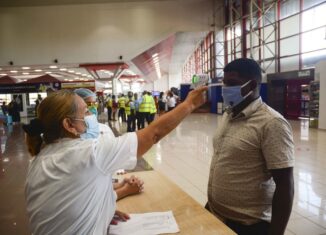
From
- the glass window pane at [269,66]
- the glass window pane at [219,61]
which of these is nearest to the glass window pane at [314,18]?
the glass window pane at [269,66]

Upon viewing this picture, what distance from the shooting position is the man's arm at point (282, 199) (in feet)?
4.23

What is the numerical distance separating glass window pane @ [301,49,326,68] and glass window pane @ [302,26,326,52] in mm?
183

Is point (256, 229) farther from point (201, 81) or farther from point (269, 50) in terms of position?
point (269, 50)

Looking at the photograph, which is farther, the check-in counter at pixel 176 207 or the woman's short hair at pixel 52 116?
the check-in counter at pixel 176 207

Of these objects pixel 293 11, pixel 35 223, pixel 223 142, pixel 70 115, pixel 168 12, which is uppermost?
pixel 168 12

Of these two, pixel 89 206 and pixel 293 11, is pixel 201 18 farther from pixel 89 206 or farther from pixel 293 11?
pixel 89 206

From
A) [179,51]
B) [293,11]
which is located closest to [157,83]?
[179,51]

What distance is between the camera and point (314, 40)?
11203mm

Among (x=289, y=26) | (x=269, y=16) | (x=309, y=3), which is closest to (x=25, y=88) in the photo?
(x=269, y=16)

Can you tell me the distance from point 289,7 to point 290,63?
227cm

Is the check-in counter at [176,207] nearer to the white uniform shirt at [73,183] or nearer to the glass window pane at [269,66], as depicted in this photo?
the white uniform shirt at [73,183]

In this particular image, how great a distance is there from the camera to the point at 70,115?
1111 mm

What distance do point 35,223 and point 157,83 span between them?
4451 cm

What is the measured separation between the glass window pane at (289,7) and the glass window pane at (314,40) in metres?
1.15
